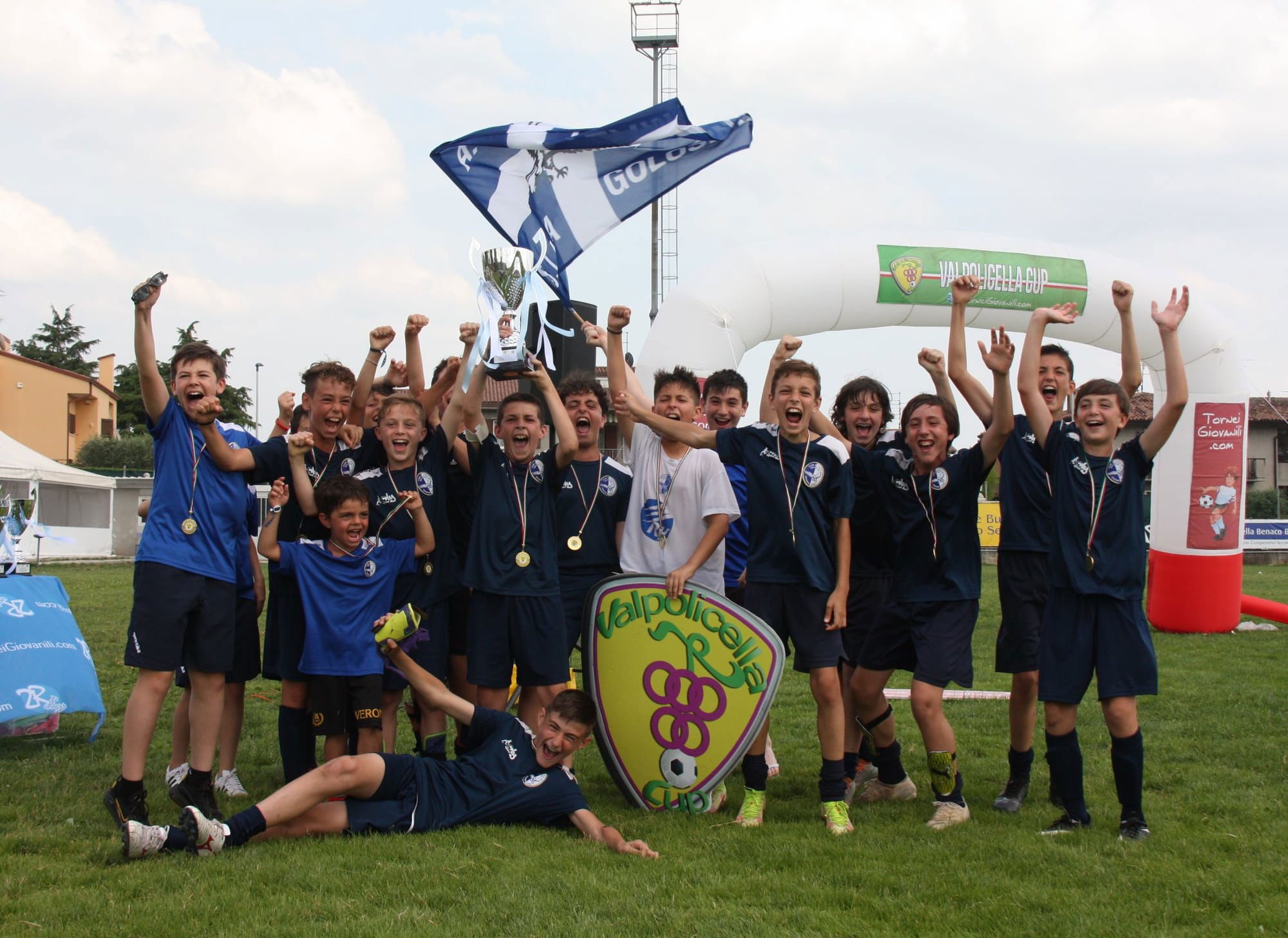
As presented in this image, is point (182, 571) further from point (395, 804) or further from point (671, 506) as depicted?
point (671, 506)

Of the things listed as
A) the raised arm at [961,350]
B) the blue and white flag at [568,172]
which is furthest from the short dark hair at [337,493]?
the raised arm at [961,350]

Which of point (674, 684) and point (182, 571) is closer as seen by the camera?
point (182, 571)

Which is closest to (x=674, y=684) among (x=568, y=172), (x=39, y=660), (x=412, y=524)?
(x=412, y=524)

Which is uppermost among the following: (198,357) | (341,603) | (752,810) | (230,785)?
(198,357)

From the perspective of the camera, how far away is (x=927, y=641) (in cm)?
479

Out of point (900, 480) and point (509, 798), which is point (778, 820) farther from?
point (900, 480)

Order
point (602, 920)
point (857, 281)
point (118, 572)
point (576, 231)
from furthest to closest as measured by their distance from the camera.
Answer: point (118, 572) → point (857, 281) → point (576, 231) → point (602, 920)

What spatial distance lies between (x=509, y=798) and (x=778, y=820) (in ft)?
3.90

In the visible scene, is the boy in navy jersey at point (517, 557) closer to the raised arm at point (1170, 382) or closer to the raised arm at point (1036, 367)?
the raised arm at point (1036, 367)

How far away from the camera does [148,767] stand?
18.3ft

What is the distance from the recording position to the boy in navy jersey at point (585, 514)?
535 cm

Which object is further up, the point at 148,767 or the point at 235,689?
the point at 235,689

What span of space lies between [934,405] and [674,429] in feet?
3.90

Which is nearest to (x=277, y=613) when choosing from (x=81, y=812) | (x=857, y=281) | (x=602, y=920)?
(x=81, y=812)
